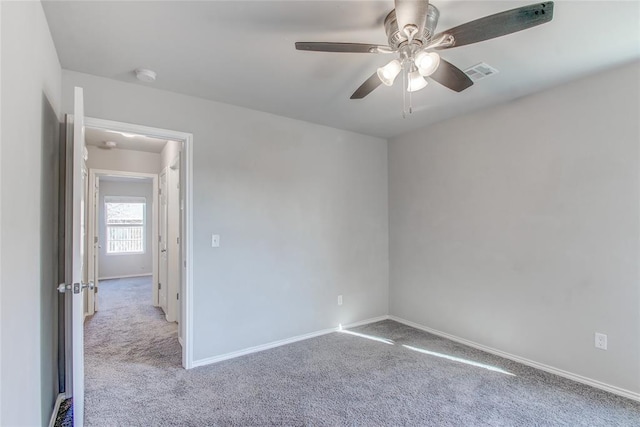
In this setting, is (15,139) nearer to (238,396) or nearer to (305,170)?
(238,396)

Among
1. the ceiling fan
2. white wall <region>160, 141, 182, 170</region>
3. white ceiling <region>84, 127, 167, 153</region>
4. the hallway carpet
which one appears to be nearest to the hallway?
the hallway carpet

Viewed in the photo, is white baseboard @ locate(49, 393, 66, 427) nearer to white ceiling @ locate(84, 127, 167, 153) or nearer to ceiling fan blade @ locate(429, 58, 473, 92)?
white ceiling @ locate(84, 127, 167, 153)

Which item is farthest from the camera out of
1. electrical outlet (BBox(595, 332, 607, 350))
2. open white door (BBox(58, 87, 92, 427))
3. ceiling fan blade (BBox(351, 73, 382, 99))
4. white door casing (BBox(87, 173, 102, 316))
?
white door casing (BBox(87, 173, 102, 316))

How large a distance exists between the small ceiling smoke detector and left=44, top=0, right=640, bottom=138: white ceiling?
6 centimetres

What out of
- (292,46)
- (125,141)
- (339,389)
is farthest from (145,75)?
(339,389)

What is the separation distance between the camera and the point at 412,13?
4.54 feet

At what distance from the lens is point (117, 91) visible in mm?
2568

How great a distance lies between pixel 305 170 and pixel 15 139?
8.35 ft

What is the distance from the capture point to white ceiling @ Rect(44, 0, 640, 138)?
1.73 m

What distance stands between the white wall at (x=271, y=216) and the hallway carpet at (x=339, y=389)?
1.23 feet

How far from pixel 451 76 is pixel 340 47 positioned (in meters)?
0.70

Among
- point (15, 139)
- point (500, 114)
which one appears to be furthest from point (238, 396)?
point (500, 114)

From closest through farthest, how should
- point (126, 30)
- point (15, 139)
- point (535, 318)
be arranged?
point (15, 139)
point (126, 30)
point (535, 318)

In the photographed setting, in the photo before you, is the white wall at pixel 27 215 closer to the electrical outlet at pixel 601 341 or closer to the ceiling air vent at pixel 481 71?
the ceiling air vent at pixel 481 71
